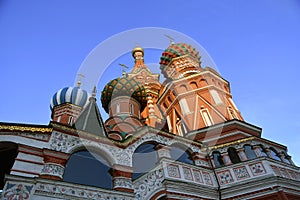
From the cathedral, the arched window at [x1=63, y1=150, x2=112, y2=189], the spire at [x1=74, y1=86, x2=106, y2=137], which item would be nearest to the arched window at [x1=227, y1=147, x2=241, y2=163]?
the cathedral

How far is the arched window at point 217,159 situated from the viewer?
12.1 meters

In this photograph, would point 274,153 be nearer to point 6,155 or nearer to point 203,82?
point 203,82

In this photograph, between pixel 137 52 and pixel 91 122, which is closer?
pixel 91 122

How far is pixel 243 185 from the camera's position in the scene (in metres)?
10.5

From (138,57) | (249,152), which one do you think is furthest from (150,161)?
(138,57)

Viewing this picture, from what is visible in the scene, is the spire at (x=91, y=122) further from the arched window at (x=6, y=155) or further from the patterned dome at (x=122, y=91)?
the patterned dome at (x=122, y=91)

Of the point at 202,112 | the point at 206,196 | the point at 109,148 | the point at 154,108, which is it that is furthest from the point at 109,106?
the point at 206,196

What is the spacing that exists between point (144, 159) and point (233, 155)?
4.78 metres

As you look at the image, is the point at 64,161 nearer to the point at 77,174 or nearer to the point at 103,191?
the point at 77,174

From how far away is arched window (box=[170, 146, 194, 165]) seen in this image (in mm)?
11516

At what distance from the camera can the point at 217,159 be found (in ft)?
40.6

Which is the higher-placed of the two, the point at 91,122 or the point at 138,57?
the point at 138,57

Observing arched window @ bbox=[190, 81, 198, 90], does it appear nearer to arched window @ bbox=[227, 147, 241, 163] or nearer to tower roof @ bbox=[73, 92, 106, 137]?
arched window @ bbox=[227, 147, 241, 163]

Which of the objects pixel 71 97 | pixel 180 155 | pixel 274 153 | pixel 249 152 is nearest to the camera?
pixel 180 155
